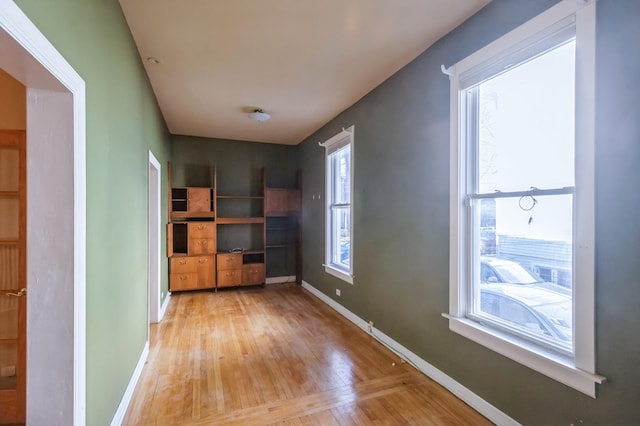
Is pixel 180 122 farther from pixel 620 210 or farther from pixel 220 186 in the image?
pixel 620 210

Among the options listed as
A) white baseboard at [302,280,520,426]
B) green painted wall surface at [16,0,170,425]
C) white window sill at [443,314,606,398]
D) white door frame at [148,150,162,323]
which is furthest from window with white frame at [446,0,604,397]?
white door frame at [148,150,162,323]

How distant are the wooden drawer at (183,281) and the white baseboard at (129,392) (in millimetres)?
2245

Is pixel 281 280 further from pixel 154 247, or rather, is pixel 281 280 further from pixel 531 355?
pixel 531 355

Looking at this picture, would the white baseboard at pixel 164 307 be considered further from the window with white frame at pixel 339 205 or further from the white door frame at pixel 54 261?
the white door frame at pixel 54 261

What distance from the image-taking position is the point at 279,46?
8.49ft

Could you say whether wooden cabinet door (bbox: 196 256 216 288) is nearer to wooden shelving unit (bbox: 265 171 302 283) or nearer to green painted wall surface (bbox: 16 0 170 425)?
wooden shelving unit (bbox: 265 171 302 283)

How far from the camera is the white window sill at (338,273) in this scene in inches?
158

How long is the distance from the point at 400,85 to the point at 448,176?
114 cm

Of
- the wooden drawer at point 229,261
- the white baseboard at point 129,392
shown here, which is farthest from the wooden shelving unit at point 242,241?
the white baseboard at point 129,392

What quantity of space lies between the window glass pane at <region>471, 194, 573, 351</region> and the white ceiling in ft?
4.71

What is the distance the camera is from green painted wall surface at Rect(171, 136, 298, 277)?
559 cm

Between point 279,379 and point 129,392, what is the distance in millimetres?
1119

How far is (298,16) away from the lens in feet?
7.22

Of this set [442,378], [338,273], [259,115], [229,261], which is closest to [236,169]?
[229,261]
